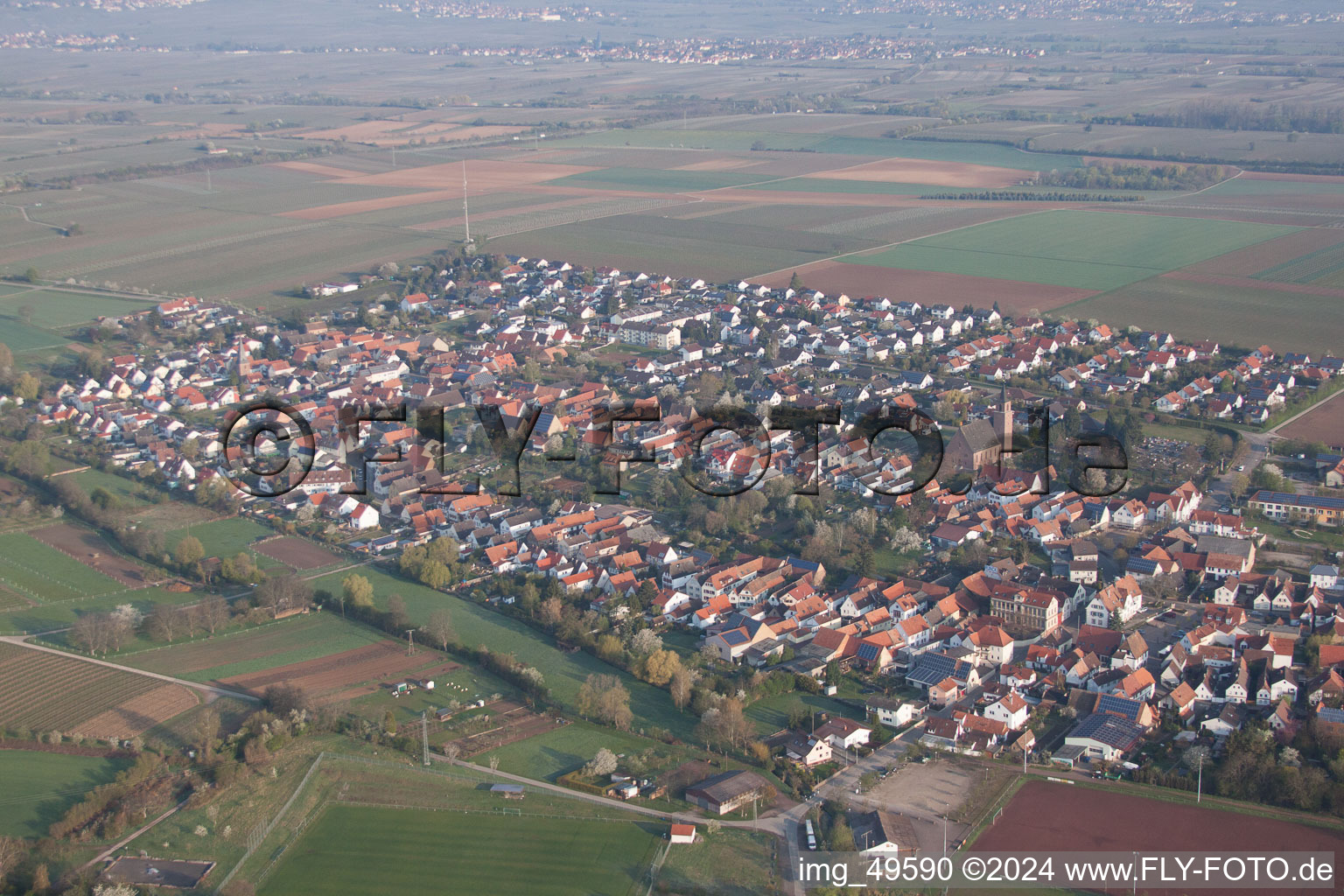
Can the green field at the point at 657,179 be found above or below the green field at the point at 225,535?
above

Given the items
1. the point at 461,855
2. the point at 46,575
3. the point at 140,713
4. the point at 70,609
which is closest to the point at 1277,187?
the point at 46,575

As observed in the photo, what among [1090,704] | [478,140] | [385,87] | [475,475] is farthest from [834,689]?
[385,87]

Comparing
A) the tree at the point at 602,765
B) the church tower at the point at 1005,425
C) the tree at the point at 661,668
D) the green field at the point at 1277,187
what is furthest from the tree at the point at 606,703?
the green field at the point at 1277,187

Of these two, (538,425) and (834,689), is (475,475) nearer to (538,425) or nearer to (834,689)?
(538,425)

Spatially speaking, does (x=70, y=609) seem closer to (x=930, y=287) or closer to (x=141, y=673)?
(x=141, y=673)

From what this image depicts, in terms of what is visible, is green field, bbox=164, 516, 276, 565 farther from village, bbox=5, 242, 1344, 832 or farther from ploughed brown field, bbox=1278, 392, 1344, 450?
ploughed brown field, bbox=1278, 392, 1344, 450

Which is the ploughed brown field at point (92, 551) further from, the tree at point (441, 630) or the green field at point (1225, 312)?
the green field at point (1225, 312)
